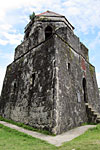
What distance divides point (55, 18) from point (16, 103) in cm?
783

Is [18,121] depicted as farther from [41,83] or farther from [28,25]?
[28,25]

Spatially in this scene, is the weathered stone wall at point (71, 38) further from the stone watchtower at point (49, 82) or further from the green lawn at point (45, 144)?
the green lawn at point (45, 144)

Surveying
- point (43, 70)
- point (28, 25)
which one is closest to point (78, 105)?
point (43, 70)

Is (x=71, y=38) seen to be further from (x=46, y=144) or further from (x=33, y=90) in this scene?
(x=46, y=144)

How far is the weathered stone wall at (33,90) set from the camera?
6527 millimetres

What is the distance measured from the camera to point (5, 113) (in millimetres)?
9656

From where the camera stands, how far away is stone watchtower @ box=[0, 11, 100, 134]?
6.46m

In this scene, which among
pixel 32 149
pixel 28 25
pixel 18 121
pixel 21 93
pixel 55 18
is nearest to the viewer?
pixel 32 149

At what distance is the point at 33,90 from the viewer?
25.8ft

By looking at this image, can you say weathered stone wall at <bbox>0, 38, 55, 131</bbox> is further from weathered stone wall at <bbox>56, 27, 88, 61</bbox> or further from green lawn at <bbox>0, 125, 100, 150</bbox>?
weathered stone wall at <bbox>56, 27, 88, 61</bbox>

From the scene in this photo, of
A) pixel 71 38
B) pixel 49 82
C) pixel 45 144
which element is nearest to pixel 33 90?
pixel 49 82

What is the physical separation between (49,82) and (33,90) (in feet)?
4.92

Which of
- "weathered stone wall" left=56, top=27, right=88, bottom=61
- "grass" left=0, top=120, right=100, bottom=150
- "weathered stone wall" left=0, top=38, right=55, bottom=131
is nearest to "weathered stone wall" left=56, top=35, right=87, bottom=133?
"weathered stone wall" left=0, top=38, right=55, bottom=131

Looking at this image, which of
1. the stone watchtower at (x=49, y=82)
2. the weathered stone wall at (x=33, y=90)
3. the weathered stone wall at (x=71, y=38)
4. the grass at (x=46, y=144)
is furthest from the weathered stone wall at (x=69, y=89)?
the grass at (x=46, y=144)
